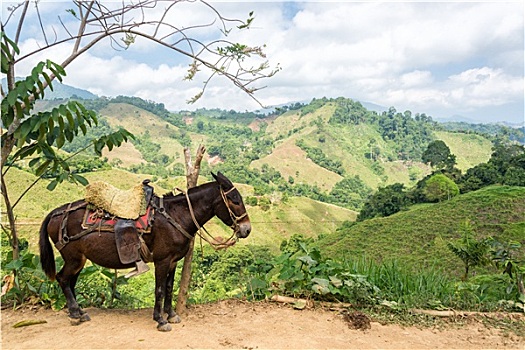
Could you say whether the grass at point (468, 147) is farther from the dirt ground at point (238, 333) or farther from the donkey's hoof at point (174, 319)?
Answer: the donkey's hoof at point (174, 319)

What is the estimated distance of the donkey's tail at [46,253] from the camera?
3.86 m

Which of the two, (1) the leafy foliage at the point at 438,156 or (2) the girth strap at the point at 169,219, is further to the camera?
(1) the leafy foliage at the point at 438,156

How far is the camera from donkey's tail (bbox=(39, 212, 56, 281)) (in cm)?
386

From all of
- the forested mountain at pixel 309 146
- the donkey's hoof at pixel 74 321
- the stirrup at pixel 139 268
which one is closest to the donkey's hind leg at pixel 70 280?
the donkey's hoof at pixel 74 321

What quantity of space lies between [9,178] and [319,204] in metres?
45.8

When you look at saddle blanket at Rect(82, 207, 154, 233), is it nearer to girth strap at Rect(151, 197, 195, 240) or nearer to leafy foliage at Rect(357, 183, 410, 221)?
girth strap at Rect(151, 197, 195, 240)

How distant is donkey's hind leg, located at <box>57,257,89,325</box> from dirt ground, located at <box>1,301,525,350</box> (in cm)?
10

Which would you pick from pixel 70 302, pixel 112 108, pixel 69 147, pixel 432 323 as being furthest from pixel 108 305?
pixel 112 108

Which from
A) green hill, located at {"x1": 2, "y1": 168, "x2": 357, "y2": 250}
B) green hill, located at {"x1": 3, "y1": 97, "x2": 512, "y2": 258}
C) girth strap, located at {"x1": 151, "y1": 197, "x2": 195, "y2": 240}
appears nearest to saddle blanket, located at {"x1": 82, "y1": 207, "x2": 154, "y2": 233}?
girth strap, located at {"x1": 151, "y1": 197, "x2": 195, "y2": 240}

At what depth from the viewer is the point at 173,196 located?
4098mm

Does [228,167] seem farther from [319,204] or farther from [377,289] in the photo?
[377,289]

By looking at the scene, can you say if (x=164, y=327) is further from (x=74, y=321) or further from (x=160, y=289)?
(x=74, y=321)

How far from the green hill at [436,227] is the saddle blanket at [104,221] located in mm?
21086

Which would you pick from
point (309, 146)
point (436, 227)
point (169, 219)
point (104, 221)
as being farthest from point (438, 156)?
point (309, 146)
